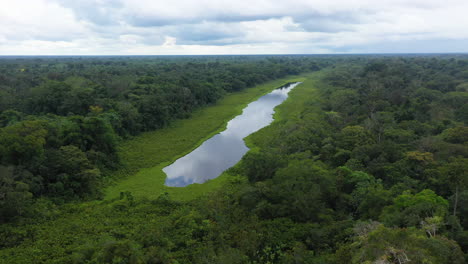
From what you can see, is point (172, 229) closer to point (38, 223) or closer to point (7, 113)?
point (38, 223)

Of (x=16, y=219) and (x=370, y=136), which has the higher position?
(x=370, y=136)

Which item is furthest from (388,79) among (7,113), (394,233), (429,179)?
(7,113)

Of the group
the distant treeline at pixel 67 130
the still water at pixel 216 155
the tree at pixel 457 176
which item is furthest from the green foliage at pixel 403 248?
the distant treeline at pixel 67 130

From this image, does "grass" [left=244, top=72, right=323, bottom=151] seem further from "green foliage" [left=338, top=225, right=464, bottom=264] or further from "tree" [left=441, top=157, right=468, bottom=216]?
"green foliage" [left=338, top=225, right=464, bottom=264]

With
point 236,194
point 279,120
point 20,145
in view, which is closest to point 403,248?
point 236,194

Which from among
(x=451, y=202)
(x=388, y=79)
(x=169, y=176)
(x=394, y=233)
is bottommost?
(x=169, y=176)

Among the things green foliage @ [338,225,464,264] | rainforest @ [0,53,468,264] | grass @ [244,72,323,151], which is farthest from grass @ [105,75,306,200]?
green foliage @ [338,225,464,264]
